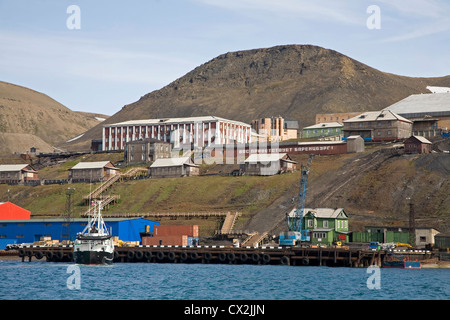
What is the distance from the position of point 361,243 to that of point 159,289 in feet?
167

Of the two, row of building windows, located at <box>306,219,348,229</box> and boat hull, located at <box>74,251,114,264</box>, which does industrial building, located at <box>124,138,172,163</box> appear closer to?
row of building windows, located at <box>306,219,348,229</box>

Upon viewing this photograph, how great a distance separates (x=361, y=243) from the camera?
10725cm

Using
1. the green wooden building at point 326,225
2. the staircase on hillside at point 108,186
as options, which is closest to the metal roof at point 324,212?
the green wooden building at point 326,225

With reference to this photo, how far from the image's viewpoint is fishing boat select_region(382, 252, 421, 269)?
3718 inches

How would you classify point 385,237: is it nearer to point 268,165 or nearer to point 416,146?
point 416,146

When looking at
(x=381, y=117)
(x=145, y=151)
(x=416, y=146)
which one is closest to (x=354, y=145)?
(x=416, y=146)

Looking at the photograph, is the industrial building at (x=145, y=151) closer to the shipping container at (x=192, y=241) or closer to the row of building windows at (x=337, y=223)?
the shipping container at (x=192, y=241)

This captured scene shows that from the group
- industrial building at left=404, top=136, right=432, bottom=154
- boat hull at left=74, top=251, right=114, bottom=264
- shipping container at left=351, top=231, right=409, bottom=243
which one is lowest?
boat hull at left=74, top=251, right=114, bottom=264

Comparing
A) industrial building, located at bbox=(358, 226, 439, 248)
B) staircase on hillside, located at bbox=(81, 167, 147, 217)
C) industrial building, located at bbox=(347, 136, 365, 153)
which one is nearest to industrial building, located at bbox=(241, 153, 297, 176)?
industrial building, located at bbox=(347, 136, 365, 153)

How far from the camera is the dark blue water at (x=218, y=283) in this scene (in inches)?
2352

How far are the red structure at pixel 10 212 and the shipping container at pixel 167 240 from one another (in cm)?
3642

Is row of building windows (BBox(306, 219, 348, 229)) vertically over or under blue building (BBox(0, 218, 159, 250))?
over

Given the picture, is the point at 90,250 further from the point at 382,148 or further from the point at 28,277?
the point at 382,148

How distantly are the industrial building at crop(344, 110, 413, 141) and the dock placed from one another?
76.7m
